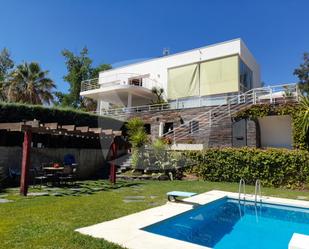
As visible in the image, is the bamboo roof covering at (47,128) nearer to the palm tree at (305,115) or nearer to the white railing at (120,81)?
the palm tree at (305,115)

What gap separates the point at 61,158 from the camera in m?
15.4

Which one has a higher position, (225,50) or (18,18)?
(225,50)

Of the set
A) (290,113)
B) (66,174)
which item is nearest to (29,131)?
(66,174)

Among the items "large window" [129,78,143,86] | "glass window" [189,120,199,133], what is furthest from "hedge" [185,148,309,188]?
"large window" [129,78,143,86]

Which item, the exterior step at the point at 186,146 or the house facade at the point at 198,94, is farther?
the house facade at the point at 198,94

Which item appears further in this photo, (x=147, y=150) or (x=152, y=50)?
(x=152, y=50)

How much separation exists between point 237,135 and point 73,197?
13.1 metres

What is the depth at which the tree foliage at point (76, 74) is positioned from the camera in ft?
135

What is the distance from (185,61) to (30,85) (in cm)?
1472

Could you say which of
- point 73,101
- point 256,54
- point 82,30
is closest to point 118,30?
point 82,30

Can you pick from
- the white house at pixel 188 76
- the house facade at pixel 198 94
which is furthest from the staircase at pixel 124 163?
the white house at pixel 188 76

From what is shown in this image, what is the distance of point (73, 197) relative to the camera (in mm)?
9156

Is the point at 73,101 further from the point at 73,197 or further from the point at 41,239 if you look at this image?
the point at 41,239

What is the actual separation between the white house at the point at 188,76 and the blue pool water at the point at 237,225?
15.8 m
